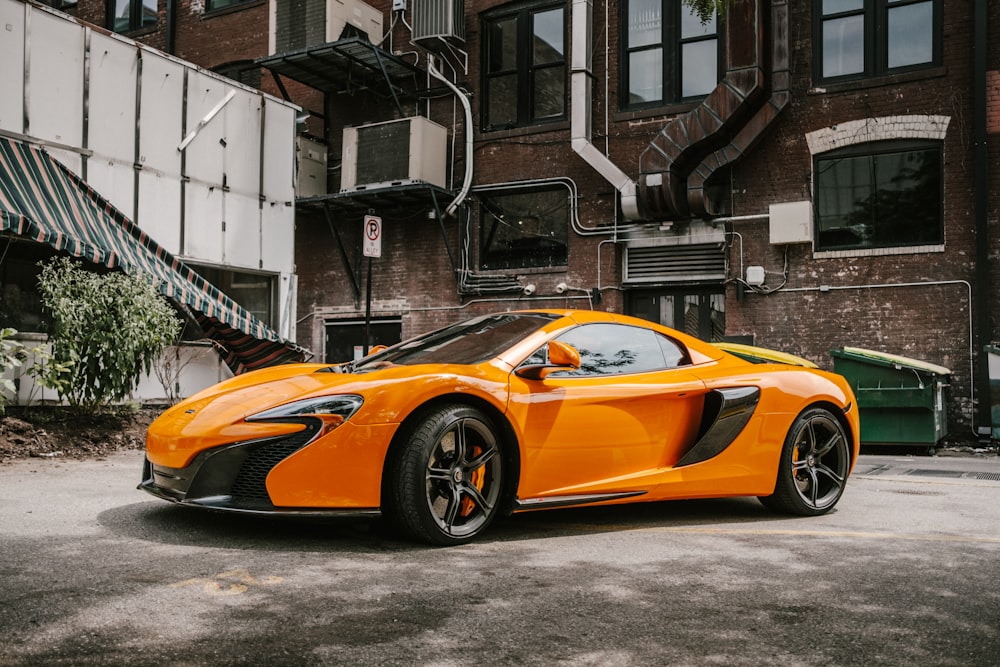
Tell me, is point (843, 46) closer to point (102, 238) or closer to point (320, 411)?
point (102, 238)

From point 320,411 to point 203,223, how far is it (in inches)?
410

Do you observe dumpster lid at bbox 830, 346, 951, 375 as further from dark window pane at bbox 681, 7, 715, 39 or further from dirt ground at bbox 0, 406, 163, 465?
dirt ground at bbox 0, 406, 163, 465

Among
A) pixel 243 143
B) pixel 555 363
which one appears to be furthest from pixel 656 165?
pixel 555 363

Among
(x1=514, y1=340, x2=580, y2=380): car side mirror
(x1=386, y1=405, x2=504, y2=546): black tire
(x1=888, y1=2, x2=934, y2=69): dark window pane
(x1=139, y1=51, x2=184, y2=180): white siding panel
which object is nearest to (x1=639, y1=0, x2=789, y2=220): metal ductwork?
(x1=888, y1=2, x2=934, y2=69): dark window pane

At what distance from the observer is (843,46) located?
14.7m

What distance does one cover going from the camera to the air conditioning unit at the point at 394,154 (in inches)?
670

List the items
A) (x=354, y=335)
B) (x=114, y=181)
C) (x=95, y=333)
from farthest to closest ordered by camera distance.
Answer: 1. (x=354, y=335)
2. (x=114, y=181)
3. (x=95, y=333)

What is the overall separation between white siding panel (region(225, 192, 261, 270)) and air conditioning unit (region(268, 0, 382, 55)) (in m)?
4.12

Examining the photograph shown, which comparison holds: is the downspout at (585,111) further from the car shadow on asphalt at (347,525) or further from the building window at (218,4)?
the car shadow on asphalt at (347,525)

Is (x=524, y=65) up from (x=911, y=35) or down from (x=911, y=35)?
up

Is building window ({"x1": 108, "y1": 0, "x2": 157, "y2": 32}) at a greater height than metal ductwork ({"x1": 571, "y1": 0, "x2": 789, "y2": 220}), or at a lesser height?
greater

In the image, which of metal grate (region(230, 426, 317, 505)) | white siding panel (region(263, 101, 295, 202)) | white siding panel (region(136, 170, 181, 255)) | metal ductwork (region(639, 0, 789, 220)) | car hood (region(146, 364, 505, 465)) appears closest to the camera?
metal grate (region(230, 426, 317, 505))

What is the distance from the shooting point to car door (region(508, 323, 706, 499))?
16.1ft

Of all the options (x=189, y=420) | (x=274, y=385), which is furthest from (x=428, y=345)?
(x=189, y=420)
